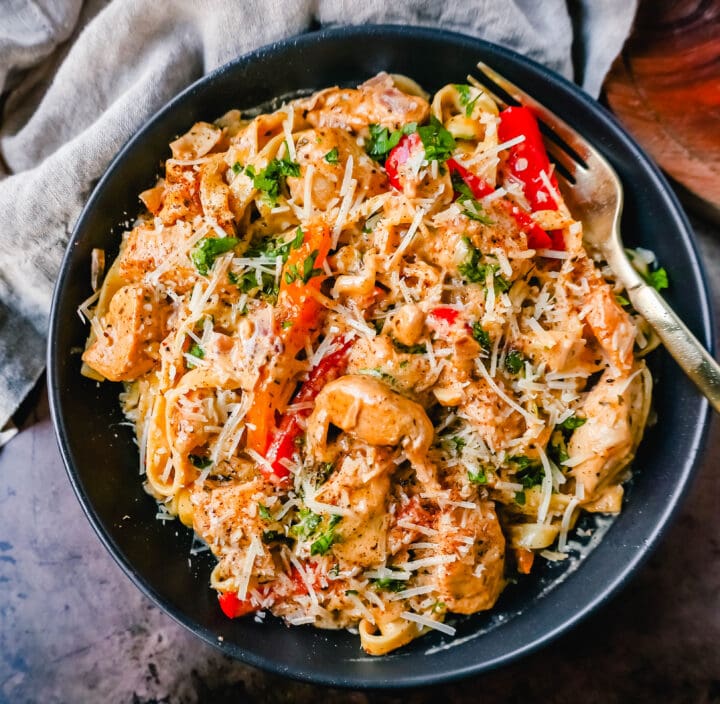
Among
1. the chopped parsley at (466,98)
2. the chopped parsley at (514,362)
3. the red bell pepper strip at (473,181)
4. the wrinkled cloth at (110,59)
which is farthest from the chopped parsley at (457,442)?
the wrinkled cloth at (110,59)

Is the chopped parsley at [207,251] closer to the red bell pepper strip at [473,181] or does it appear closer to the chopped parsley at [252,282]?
the chopped parsley at [252,282]

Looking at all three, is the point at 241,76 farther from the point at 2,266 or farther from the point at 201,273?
the point at 2,266

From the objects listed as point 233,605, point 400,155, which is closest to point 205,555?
point 233,605

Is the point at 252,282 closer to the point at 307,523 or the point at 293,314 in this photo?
the point at 293,314

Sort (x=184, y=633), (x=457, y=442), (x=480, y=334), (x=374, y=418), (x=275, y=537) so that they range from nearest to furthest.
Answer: (x=374, y=418) < (x=480, y=334) < (x=457, y=442) < (x=275, y=537) < (x=184, y=633)

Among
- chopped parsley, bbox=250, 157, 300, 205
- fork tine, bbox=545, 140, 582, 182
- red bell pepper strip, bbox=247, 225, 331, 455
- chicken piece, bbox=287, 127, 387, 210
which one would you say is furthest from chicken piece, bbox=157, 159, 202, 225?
fork tine, bbox=545, 140, 582, 182
